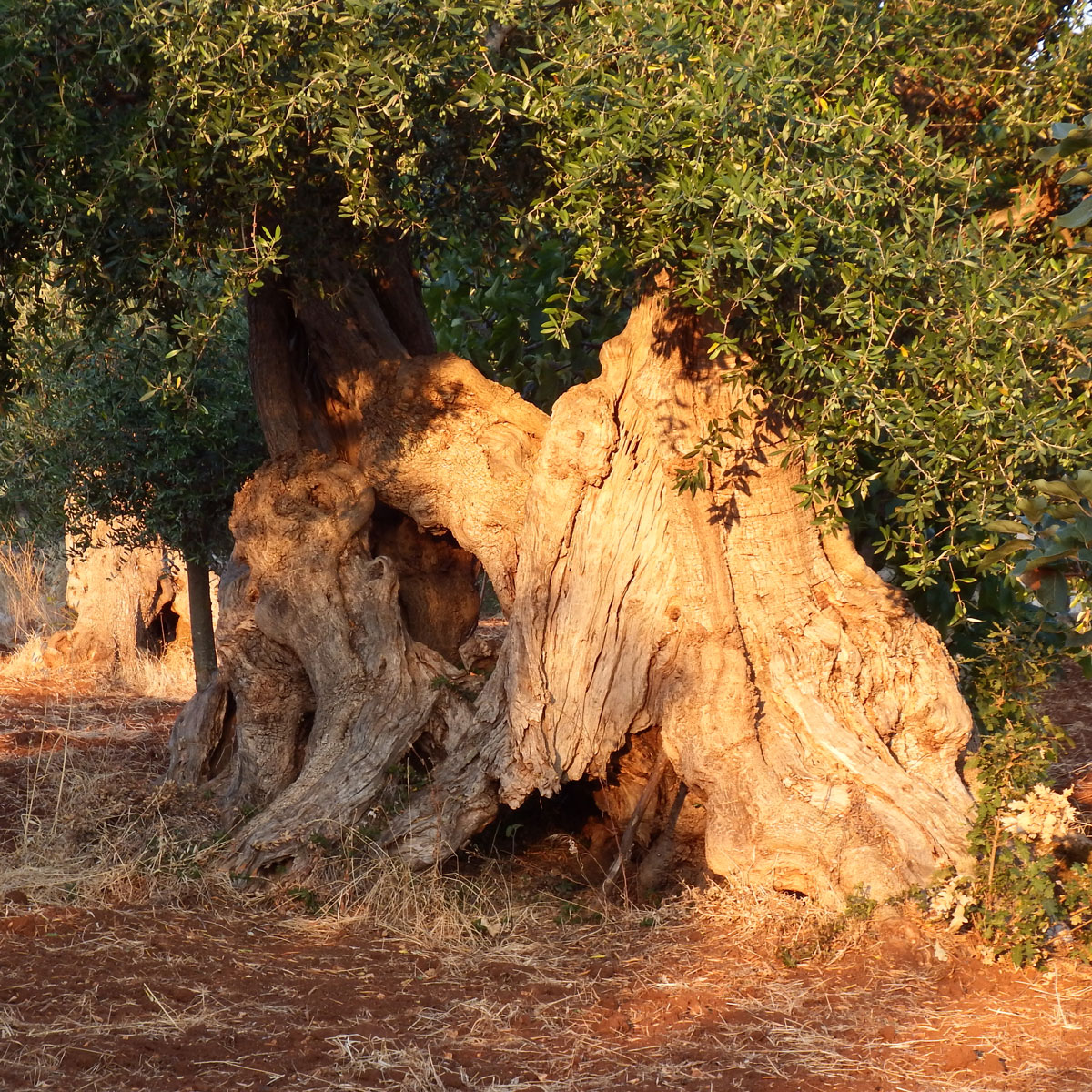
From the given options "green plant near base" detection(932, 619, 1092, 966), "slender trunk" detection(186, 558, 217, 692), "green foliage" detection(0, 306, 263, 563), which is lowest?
"green plant near base" detection(932, 619, 1092, 966)

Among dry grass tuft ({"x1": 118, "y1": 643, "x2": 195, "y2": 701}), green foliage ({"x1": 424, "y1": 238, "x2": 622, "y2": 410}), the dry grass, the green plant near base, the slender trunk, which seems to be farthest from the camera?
the dry grass

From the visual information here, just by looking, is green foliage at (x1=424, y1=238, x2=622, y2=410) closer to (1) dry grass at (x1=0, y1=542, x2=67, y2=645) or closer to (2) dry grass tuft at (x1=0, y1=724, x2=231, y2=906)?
(2) dry grass tuft at (x1=0, y1=724, x2=231, y2=906)

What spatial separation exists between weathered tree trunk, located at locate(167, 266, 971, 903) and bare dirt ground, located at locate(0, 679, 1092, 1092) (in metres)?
0.32

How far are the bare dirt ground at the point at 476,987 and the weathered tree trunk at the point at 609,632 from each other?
0.32 metres

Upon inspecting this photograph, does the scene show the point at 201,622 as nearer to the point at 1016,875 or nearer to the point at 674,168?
the point at 674,168

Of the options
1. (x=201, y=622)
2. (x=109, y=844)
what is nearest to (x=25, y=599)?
(x=201, y=622)

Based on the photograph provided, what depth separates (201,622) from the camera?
10.9m

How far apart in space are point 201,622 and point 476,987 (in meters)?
6.77

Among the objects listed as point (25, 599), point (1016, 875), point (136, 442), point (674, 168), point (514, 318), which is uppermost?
point (514, 318)

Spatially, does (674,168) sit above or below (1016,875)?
above

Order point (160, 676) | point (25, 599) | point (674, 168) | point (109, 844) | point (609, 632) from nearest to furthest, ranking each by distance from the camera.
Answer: point (674, 168) < point (609, 632) < point (109, 844) < point (160, 676) < point (25, 599)

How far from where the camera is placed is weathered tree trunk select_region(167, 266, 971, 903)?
5.59 meters

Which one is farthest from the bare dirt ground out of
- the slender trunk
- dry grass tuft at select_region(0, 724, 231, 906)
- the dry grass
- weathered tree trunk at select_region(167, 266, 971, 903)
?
the dry grass

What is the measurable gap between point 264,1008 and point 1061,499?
3.35m
